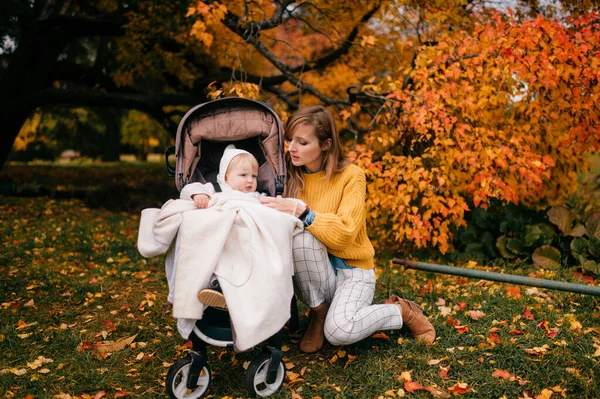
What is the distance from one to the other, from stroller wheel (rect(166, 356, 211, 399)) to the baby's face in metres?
0.91

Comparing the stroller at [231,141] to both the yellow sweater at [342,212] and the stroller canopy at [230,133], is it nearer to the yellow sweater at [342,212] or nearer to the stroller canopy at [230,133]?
the stroller canopy at [230,133]

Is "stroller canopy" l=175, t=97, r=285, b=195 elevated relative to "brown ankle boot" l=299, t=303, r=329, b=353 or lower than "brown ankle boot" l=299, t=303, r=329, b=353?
elevated

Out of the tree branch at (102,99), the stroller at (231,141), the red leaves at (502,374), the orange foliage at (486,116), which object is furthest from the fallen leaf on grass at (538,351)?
the tree branch at (102,99)

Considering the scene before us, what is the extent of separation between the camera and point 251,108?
2.99 m

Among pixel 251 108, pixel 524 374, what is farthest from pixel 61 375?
pixel 524 374

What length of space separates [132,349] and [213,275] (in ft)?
4.09

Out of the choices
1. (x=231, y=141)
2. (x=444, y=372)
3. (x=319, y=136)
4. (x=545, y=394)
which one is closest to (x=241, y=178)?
(x=231, y=141)

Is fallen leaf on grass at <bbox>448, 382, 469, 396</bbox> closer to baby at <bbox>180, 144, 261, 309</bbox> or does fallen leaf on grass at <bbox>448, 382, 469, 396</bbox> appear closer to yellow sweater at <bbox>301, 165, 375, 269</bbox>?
yellow sweater at <bbox>301, 165, 375, 269</bbox>

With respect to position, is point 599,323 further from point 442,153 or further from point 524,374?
point 442,153

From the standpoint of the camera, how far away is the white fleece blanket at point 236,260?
2.27m

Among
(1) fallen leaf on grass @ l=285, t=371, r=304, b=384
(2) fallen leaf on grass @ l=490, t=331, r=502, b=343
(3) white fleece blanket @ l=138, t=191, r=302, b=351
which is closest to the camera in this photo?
(3) white fleece blanket @ l=138, t=191, r=302, b=351

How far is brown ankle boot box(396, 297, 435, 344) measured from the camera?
3020mm

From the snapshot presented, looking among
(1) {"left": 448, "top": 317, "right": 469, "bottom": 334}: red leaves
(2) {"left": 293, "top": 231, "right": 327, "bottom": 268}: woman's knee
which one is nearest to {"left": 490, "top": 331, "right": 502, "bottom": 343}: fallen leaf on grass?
(1) {"left": 448, "top": 317, "right": 469, "bottom": 334}: red leaves

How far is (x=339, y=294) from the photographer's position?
9.42 feet
